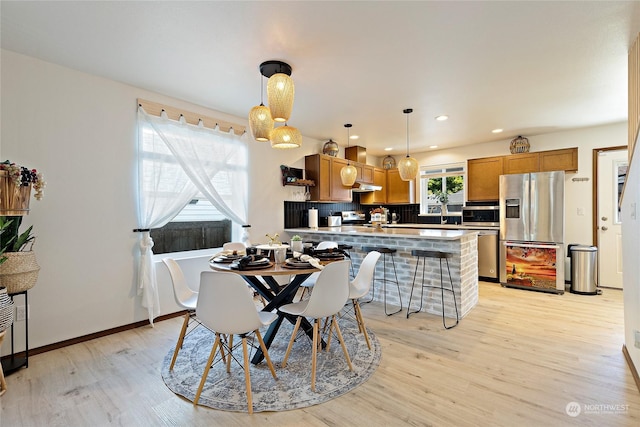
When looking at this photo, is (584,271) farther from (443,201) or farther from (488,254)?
(443,201)

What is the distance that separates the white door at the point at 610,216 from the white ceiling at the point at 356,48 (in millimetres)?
1209

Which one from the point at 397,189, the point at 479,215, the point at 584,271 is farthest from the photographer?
the point at 397,189

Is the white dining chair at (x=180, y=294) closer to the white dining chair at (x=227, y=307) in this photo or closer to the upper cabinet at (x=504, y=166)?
the white dining chair at (x=227, y=307)

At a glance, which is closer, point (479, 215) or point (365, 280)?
point (365, 280)

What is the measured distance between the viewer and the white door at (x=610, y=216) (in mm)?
4684

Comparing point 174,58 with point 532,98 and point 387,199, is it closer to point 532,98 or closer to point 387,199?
point 532,98

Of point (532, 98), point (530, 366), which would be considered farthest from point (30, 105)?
point (532, 98)

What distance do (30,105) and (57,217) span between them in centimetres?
100

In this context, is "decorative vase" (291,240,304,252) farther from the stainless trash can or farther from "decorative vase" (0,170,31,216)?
the stainless trash can

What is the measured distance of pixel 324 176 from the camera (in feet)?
17.6

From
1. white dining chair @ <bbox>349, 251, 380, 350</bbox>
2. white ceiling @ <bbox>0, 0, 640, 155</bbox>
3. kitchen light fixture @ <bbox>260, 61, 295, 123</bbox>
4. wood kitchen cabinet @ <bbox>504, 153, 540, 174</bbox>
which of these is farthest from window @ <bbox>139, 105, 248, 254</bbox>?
wood kitchen cabinet @ <bbox>504, 153, 540, 174</bbox>

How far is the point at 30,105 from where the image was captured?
263 centimetres

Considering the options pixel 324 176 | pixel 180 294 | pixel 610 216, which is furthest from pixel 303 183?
pixel 610 216

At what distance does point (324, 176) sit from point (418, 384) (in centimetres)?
376
